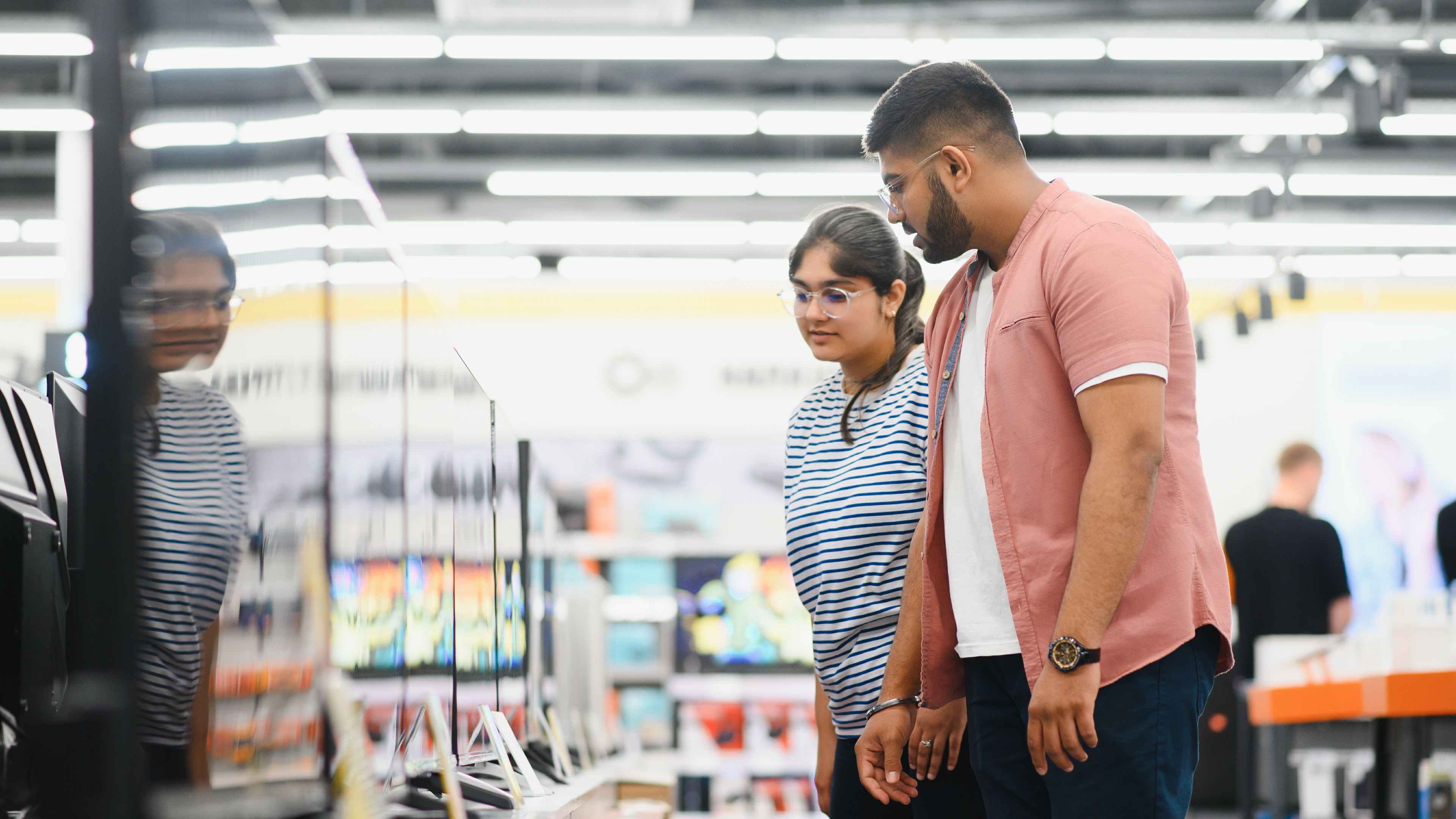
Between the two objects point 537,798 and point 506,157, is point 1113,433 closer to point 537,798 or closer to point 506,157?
point 537,798

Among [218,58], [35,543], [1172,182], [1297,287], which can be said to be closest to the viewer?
[218,58]

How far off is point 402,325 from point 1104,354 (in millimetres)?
994

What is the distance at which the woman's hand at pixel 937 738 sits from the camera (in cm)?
189

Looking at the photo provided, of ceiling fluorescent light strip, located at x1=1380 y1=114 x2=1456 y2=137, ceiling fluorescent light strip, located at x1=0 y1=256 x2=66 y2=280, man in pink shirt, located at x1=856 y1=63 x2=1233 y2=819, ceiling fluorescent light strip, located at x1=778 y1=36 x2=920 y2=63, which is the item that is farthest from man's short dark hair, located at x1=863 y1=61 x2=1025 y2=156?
ceiling fluorescent light strip, located at x1=0 y1=256 x2=66 y2=280

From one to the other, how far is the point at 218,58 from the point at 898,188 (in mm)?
972

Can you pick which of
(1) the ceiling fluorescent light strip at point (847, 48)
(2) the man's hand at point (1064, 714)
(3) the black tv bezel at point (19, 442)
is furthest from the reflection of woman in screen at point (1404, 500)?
(3) the black tv bezel at point (19, 442)

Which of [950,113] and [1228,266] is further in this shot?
[1228,266]

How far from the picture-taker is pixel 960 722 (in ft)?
6.30

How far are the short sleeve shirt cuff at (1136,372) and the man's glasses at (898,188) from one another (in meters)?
0.40

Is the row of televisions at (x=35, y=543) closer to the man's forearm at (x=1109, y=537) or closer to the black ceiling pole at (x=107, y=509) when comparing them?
the black ceiling pole at (x=107, y=509)

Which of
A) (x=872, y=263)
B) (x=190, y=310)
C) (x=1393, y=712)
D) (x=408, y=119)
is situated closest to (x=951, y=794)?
(x=872, y=263)

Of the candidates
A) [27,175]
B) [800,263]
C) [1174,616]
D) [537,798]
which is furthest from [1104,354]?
[27,175]

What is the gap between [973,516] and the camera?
1.73 m

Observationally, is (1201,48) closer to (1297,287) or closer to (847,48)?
(847,48)
